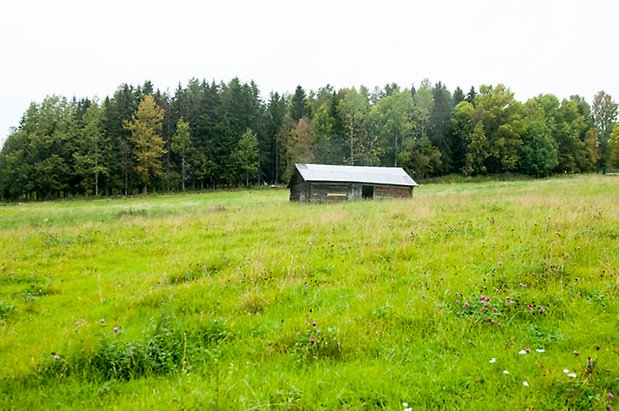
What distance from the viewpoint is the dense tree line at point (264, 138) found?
52.5 meters

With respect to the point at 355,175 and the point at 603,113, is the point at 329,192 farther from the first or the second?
the point at 603,113

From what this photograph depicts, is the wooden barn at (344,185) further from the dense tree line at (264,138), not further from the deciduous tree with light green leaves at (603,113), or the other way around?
the deciduous tree with light green leaves at (603,113)

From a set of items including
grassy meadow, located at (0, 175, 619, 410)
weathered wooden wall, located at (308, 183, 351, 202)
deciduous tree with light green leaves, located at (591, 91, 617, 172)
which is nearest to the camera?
grassy meadow, located at (0, 175, 619, 410)

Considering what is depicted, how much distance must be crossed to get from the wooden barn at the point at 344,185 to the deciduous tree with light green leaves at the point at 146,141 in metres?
27.1

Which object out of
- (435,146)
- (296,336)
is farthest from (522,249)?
(435,146)

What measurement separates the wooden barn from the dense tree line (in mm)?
23223

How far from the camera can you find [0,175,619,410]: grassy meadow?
11.1 ft

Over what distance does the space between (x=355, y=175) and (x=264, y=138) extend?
33227 millimetres

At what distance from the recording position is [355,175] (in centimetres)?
3566

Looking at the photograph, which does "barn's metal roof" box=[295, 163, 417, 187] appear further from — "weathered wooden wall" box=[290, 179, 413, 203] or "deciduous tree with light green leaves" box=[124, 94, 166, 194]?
"deciduous tree with light green leaves" box=[124, 94, 166, 194]

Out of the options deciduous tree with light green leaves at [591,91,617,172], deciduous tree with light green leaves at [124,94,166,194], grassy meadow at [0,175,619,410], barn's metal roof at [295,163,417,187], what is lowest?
grassy meadow at [0,175,619,410]

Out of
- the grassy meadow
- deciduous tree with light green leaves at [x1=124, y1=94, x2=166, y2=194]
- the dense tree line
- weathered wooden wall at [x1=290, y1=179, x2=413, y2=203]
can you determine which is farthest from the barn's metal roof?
deciduous tree with light green leaves at [x1=124, y1=94, x2=166, y2=194]

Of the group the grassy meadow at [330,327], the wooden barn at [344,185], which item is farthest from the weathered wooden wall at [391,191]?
the grassy meadow at [330,327]

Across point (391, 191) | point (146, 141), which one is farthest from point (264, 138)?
point (391, 191)
